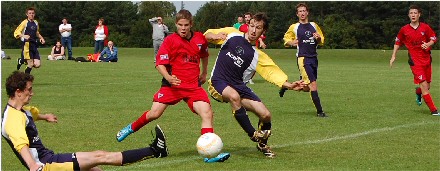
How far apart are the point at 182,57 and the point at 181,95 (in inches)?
19.1

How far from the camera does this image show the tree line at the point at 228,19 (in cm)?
7812

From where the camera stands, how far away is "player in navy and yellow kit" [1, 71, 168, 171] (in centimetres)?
680

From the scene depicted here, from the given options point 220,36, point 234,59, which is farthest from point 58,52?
point 234,59

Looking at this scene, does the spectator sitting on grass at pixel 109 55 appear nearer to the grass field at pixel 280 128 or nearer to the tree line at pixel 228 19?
the grass field at pixel 280 128

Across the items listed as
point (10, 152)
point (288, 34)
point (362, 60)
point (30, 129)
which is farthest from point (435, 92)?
point (362, 60)

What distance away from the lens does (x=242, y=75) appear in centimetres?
1021

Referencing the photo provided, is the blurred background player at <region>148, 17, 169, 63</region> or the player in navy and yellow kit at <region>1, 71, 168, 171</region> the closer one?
the player in navy and yellow kit at <region>1, 71, 168, 171</region>

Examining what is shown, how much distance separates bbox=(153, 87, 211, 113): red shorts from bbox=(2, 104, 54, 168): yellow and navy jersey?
2571mm

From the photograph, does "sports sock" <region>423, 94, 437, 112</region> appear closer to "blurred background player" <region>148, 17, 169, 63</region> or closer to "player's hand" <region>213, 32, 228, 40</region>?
"player's hand" <region>213, 32, 228, 40</region>

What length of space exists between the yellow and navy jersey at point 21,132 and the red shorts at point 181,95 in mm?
2571

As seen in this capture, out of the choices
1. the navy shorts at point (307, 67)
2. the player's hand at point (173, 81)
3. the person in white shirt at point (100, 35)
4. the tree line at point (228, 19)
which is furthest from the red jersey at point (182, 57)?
the tree line at point (228, 19)

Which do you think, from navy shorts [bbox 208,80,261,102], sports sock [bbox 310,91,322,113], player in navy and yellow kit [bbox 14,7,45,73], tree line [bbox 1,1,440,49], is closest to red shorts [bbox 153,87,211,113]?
navy shorts [bbox 208,80,261,102]

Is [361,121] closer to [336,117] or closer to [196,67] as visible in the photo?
[336,117]

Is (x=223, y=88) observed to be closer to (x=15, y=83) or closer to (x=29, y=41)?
(x=15, y=83)
